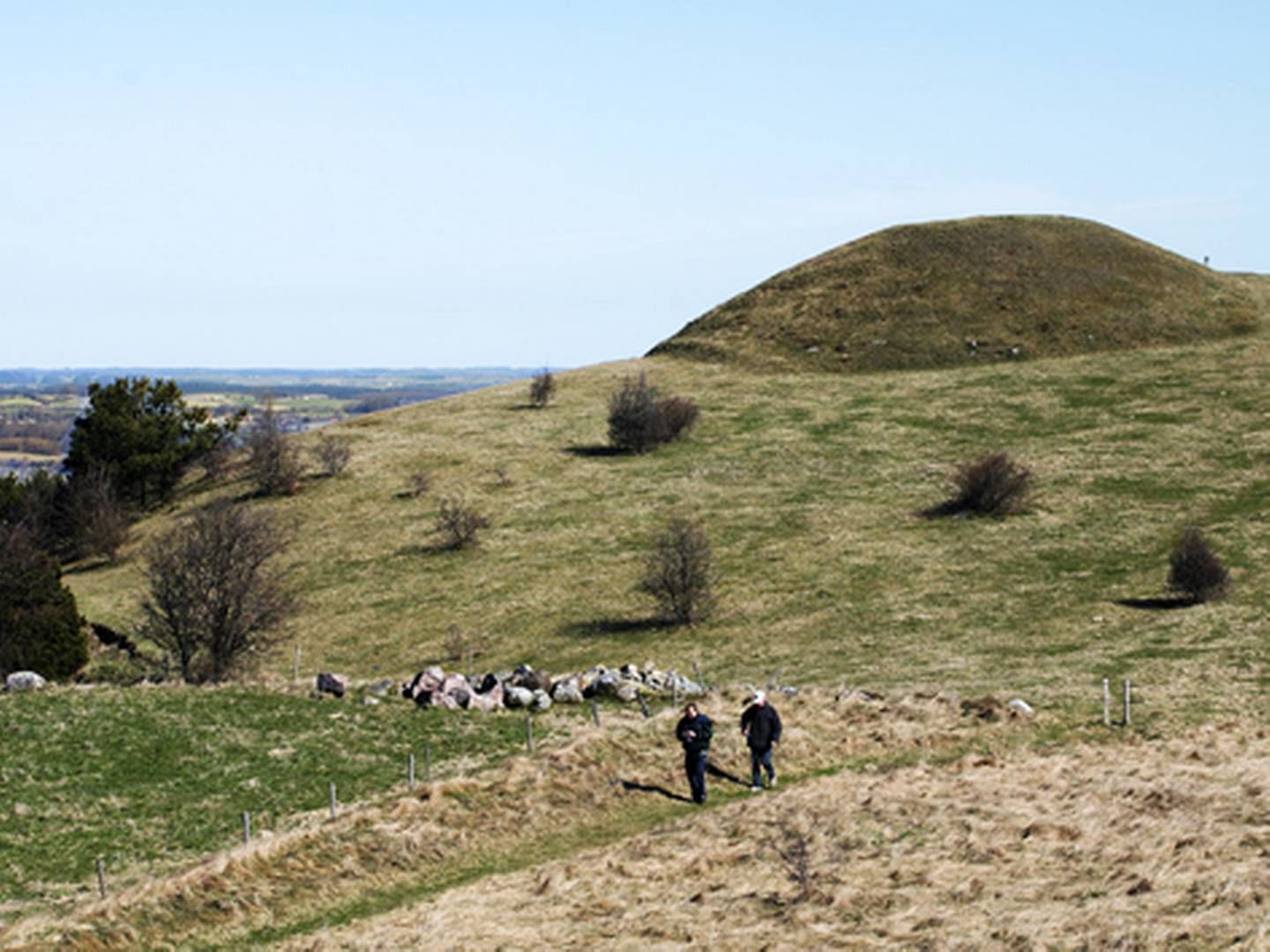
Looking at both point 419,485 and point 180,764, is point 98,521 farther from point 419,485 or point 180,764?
point 180,764

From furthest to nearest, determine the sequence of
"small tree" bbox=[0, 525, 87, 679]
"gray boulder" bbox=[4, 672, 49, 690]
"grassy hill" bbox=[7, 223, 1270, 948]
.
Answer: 1. "small tree" bbox=[0, 525, 87, 679]
2. "gray boulder" bbox=[4, 672, 49, 690]
3. "grassy hill" bbox=[7, 223, 1270, 948]

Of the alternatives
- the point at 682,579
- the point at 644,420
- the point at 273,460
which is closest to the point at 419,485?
the point at 273,460

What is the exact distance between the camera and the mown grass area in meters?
23.6

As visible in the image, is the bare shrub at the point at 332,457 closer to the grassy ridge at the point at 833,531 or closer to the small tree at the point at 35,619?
the grassy ridge at the point at 833,531

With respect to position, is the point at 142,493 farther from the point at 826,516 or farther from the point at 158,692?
the point at 158,692

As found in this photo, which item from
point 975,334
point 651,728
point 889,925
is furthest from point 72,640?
point 975,334

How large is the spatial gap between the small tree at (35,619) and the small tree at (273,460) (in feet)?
81.2

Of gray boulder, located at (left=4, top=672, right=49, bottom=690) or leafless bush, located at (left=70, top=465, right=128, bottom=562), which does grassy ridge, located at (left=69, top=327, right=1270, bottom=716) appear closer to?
leafless bush, located at (left=70, top=465, right=128, bottom=562)

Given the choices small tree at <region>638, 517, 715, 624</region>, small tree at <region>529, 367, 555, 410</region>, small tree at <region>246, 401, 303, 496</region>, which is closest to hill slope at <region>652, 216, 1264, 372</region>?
small tree at <region>529, 367, 555, 410</region>

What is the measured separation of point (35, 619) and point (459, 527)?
64.6 feet

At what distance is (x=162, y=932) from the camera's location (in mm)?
19938

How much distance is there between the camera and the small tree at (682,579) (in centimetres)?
4809

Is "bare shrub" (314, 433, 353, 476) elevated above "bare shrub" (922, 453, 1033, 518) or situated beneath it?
elevated above

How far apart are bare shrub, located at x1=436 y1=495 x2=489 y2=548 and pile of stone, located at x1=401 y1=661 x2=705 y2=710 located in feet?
81.8
